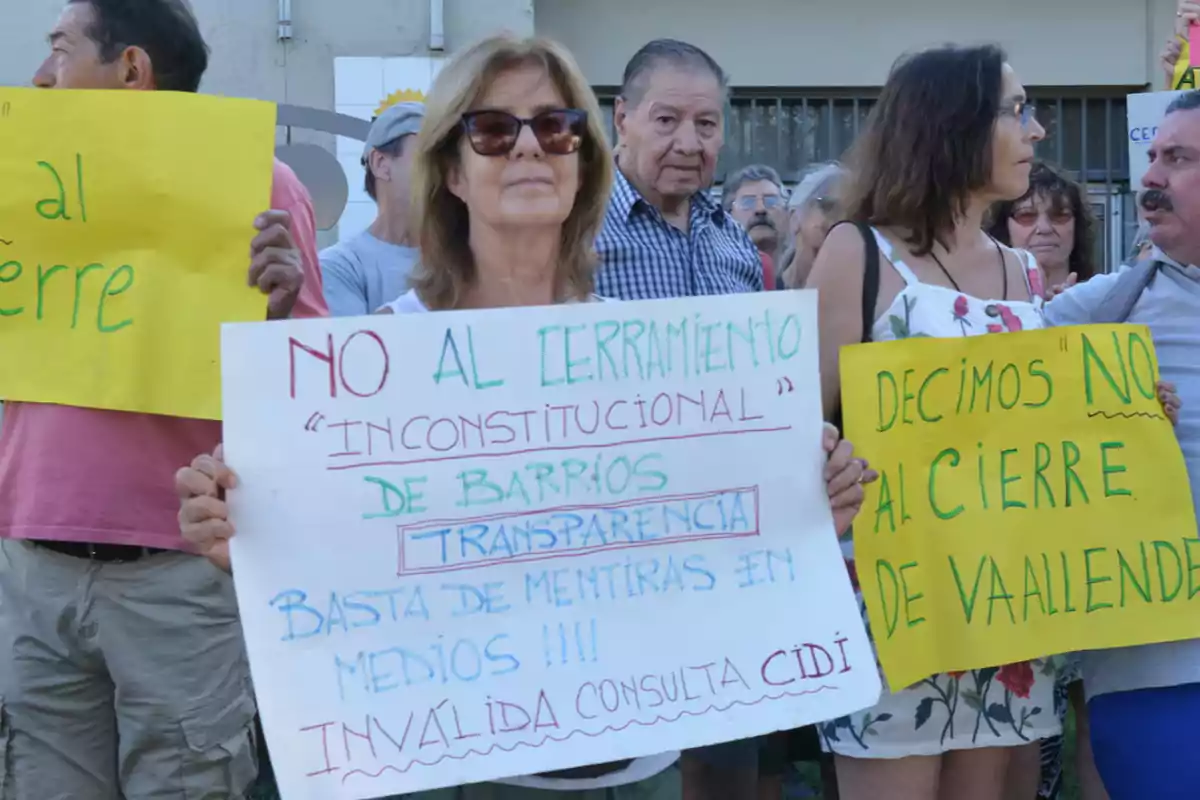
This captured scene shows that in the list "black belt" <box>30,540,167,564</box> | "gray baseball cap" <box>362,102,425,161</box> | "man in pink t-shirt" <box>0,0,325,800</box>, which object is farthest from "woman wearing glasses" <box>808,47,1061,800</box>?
"gray baseball cap" <box>362,102,425,161</box>

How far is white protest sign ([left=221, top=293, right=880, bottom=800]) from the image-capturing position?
63.5 inches

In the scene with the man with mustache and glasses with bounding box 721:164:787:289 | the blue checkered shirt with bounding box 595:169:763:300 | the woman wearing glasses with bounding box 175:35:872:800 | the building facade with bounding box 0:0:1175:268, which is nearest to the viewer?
the woman wearing glasses with bounding box 175:35:872:800

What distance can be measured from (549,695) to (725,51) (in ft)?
23.9

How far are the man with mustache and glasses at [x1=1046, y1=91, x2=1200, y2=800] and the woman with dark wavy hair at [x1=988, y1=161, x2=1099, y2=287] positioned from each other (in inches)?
56.2

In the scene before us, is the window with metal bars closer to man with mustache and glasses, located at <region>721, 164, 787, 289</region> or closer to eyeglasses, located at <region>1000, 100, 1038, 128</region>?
man with mustache and glasses, located at <region>721, 164, 787, 289</region>

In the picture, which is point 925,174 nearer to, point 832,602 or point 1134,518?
point 1134,518

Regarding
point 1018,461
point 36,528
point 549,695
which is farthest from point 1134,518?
point 36,528

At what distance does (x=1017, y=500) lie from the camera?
219cm

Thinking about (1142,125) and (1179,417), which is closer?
(1179,417)

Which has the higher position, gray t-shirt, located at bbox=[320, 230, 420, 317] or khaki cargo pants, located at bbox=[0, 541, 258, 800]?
gray t-shirt, located at bbox=[320, 230, 420, 317]

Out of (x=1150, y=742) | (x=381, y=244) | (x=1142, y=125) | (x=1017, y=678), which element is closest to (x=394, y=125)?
(x=381, y=244)

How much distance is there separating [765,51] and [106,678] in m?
7.08

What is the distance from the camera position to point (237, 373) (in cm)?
161

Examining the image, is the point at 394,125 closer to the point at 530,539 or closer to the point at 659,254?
the point at 659,254
